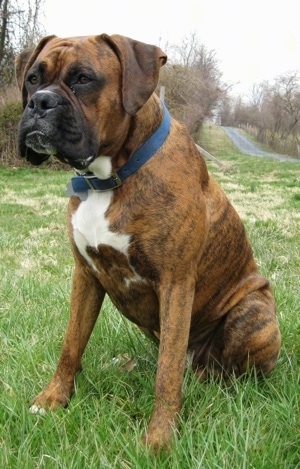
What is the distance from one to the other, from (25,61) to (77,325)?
1.30m

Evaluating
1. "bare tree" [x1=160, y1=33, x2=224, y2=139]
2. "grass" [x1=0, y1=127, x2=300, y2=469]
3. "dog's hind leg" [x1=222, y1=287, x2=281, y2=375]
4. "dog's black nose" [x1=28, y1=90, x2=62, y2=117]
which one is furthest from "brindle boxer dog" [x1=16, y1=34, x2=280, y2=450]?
"bare tree" [x1=160, y1=33, x2=224, y2=139]

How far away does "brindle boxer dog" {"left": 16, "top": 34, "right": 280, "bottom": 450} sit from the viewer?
224cm

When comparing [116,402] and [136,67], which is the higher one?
[136,67]

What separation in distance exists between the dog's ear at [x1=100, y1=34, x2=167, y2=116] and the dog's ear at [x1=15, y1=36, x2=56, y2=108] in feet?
1.18

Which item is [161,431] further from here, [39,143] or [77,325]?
[39,143]

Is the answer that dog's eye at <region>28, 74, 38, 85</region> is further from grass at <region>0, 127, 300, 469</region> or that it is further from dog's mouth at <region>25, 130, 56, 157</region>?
grass at <region>0, 127, 300, 469</region>

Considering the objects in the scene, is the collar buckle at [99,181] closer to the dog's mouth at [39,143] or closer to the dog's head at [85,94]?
the dog's head at [85,94]

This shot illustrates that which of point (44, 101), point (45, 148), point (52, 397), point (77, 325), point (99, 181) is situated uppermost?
point (44, 101)

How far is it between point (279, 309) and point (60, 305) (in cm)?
146

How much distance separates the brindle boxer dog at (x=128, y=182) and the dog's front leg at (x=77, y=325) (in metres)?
0.02

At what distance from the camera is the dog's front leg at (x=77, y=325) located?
8.90 feet

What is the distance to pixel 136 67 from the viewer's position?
231 centimetres

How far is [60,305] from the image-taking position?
3756 millimetres

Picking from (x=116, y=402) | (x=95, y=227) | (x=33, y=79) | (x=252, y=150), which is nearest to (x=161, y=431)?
(x=116, y=402)
